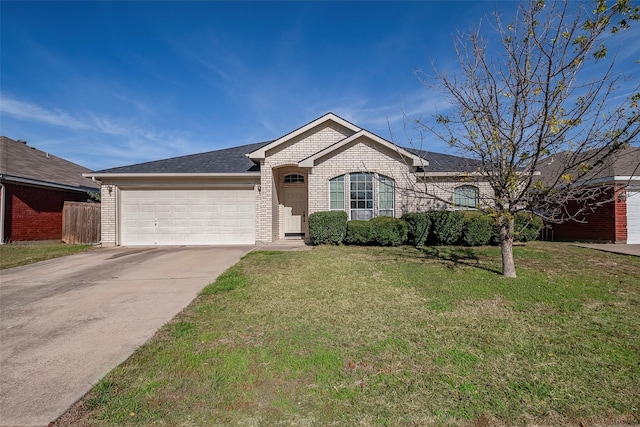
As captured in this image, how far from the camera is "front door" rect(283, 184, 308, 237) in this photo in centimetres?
1495

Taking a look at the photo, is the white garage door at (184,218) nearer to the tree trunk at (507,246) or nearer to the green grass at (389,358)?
the green grass at (389,358)

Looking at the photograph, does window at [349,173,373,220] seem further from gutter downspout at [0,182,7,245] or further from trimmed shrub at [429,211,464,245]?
gutter downspout at [0,182,7,245]

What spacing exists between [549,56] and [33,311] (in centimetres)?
991

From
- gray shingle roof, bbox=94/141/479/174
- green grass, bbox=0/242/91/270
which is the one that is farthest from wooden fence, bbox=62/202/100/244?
gray shingle roof, bbox=94/141/479/174

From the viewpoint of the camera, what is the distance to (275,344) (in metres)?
3.73

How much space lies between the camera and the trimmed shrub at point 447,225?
35.5 feet

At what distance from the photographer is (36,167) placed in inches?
649

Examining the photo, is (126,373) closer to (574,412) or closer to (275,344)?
(275,344)

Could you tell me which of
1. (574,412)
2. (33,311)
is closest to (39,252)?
(33,311)

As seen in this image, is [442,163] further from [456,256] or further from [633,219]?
[633,219]

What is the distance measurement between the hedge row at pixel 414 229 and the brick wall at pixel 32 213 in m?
13.5

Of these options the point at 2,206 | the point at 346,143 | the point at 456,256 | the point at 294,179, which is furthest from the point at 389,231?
the point at 2,206

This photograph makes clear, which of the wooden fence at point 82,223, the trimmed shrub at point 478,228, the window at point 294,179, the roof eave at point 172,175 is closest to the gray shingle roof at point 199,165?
the roof eave at point 172,175

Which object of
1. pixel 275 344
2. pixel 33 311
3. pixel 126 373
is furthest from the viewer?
pixel 33 311
